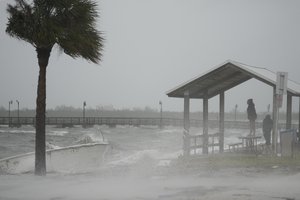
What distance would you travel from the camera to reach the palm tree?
46.4ft

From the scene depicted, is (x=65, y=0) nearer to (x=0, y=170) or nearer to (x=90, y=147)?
(x=0, y=170)

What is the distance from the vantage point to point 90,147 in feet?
77.6

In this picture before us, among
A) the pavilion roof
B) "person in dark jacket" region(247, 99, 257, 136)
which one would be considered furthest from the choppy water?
"person in dark jacket" region(247, 99, 257, 136)

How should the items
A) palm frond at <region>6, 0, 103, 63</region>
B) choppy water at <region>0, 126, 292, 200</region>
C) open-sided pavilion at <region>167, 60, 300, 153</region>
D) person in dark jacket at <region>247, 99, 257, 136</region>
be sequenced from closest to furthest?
choppy water at <region>0, 126, 292, 200</region> < palm frond at <region>6, 0, 103, 63</region> < open-sided pavilion at <region>167, 60, 300, 153</region> < person in dark jacket at <region>247, 99, 257, 136</region>

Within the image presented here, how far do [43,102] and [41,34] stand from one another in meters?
2.30

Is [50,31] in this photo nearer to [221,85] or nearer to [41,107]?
[41,107]

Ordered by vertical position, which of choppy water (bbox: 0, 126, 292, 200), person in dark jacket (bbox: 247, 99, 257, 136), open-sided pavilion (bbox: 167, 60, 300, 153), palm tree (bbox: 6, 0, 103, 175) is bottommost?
choppy water (bbox: 0, 126, 292, 200)

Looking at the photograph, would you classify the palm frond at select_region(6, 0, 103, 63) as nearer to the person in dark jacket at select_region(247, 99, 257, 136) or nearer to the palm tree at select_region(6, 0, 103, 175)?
the palm tree at select_region(6, 0, 103, 175)

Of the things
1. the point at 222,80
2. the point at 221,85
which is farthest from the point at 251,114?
the point at 222,80

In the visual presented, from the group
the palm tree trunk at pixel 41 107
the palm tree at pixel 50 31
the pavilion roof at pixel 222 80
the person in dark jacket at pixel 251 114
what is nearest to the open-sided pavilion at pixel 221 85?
the pavilion roof at pixel 222 80

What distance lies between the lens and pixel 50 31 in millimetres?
14023

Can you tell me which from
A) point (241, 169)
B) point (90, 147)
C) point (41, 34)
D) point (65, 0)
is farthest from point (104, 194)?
point (90, 147)

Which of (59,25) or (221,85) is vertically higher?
(59,25)

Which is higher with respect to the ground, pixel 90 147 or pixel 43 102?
pixel 43 102
